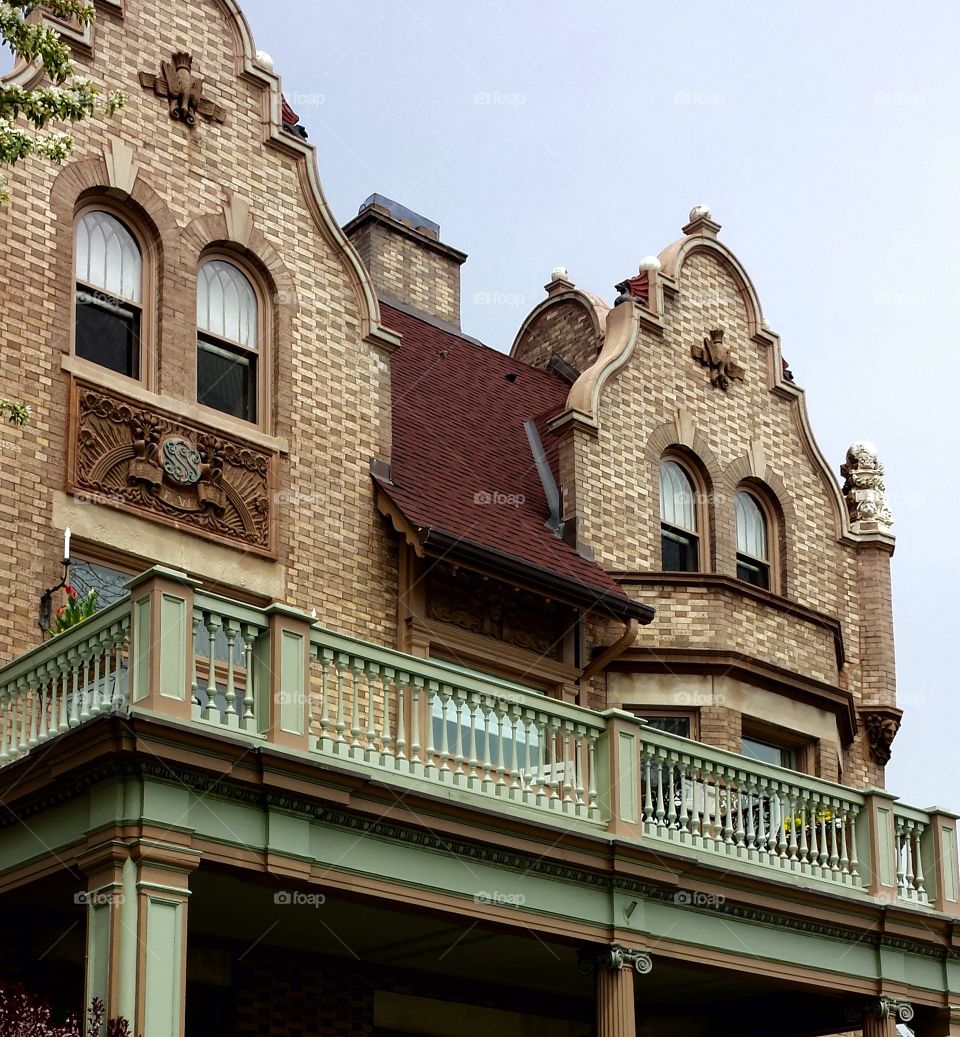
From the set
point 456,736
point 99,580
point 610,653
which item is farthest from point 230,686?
point 610,653

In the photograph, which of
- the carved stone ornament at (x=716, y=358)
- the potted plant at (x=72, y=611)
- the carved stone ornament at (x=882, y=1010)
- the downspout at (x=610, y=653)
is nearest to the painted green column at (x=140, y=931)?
the potted plant at (x=72, y=611)

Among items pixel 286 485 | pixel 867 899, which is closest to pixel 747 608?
pixel 867 899

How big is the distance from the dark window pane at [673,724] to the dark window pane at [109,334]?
7707mm

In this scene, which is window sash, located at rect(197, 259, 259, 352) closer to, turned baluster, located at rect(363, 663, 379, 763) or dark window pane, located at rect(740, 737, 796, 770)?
turned baluster, located at rect(363, 663, 379, 763)

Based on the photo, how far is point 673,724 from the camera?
23.9 meters

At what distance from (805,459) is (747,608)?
338 cm

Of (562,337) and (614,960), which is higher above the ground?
(562,337)

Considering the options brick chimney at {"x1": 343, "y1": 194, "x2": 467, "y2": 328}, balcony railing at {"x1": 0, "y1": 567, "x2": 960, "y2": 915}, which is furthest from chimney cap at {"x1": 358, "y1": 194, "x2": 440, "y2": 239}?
balcony railing at {"x1": 0, "y1": 567, "x2": 960, "y2": 915}

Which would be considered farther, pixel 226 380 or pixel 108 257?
pixel 226 380

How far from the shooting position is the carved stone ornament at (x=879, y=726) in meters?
26.7

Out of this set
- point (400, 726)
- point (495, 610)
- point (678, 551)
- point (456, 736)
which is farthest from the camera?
point (678, 551)

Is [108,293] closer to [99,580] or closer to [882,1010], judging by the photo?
[99,580]

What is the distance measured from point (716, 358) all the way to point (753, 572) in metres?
2.82

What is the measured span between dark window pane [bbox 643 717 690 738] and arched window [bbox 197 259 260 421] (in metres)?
6.31
